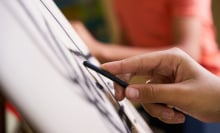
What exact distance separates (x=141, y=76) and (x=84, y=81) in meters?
0.18

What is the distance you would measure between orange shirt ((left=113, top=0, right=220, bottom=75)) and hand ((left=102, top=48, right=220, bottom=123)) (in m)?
0.58

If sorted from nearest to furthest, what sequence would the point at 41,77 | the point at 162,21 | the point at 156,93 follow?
the point at 41,77 < the point at 156,93 < the point at 162,21

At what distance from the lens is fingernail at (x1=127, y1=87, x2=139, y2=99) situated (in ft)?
1.57

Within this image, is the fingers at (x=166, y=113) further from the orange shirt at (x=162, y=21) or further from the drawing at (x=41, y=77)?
the orange shirt at (x=162, y=21)

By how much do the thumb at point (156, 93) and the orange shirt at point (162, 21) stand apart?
0.65 m

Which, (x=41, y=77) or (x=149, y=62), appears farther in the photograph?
(x=149, y=62)

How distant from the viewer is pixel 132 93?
48 centimetres

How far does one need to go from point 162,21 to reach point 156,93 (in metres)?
0.78

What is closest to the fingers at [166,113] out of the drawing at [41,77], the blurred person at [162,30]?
the drawing at [41,77]

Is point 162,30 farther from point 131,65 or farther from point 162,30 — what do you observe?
point 131,65

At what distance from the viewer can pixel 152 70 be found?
0.57 metres

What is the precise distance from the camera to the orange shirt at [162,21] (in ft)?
3.71

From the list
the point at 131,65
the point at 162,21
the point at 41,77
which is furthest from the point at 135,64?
the point at 162,21

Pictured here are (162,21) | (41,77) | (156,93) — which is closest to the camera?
(41,77)
